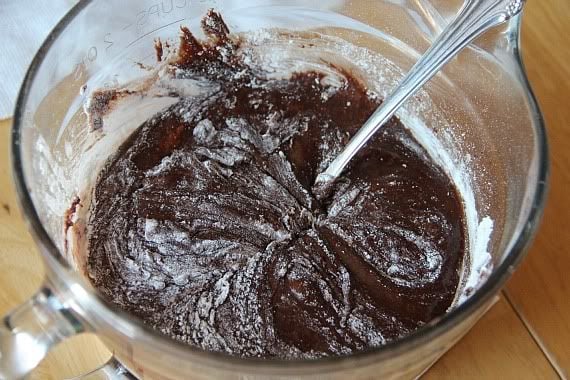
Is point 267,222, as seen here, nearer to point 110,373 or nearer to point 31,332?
point 110,373

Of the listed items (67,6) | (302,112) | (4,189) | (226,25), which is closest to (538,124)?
(302,112)

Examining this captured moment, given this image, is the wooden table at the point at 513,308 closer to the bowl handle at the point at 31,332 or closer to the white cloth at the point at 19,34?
the white cloth at the point at 19,34

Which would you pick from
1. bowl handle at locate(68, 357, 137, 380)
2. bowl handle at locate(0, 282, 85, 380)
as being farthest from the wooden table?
bowl handle at locate(0, 282, 85, 380)

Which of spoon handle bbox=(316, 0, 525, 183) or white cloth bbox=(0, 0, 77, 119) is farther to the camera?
white cloth bbox=(0, 0, 77, 119)

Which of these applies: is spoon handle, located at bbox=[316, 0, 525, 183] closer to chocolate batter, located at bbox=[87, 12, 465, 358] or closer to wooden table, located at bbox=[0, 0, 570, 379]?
chocolate batter, located at bbox=[87, 12, 465, 358]

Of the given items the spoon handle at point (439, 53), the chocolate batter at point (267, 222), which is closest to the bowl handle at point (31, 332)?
the chocolate batter at point (267, 222)

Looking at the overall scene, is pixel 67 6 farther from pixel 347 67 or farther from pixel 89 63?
pixel 347 67

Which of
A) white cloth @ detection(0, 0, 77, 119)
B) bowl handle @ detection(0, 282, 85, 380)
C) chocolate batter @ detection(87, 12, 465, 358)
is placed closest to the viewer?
bowl handle @ detection(0, 282, 85, 380)
